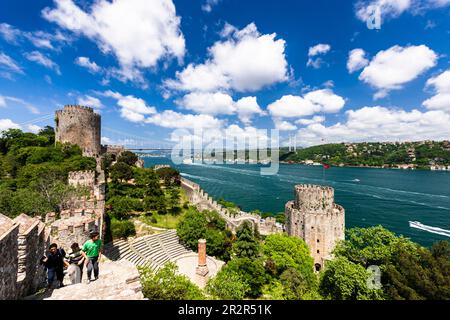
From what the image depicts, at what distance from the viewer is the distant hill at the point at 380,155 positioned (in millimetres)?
136000

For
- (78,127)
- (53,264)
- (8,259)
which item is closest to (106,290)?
(53,264)

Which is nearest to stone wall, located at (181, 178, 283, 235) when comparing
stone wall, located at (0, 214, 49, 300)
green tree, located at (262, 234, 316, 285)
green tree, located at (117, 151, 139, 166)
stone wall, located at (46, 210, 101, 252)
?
green tree, located at (262, 234, 316, 285)

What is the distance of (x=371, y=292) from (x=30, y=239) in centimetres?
2018

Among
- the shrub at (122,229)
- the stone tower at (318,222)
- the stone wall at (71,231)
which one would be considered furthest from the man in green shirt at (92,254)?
the stone tower at (318,222)

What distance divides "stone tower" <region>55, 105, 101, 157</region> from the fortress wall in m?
35.2

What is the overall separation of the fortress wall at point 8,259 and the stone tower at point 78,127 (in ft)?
115

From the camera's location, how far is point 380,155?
159500mm

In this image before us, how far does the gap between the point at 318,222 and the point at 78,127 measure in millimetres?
39147

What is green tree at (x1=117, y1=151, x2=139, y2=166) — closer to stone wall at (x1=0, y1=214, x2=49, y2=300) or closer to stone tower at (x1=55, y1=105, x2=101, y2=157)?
stone tower at (x1=55, y1=105, x2=101, y2=157)

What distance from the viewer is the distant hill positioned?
136 metres

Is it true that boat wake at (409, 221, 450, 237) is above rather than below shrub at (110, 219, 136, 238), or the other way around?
below

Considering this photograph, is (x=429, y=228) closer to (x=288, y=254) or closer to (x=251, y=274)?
(x=288, y=254)

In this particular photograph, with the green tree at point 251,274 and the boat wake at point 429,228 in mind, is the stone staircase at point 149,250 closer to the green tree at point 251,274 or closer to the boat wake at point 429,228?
the green tree at point 251,274

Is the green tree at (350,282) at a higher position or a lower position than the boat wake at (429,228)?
higher
